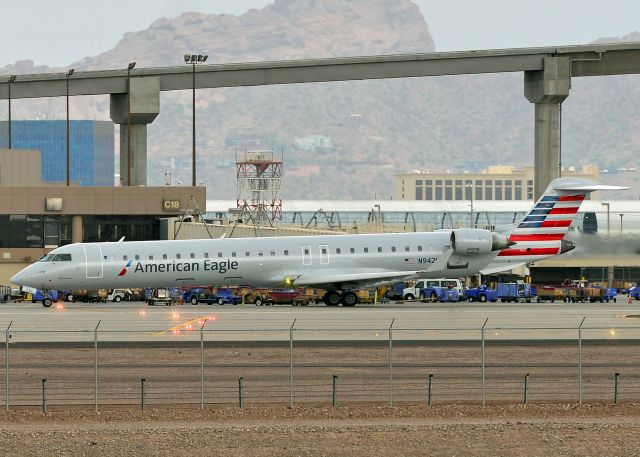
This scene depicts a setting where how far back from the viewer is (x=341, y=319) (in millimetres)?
57531

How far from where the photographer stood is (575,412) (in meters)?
32.3

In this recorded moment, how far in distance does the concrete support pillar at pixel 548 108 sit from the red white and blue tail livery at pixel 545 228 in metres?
19.1

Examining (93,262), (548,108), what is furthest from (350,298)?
(548,108)

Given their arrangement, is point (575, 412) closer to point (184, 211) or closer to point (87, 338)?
point (87, 338)

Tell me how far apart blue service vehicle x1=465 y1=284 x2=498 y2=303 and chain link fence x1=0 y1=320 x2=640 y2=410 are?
2801cm

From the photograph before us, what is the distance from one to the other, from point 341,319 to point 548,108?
3887cm

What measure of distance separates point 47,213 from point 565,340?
163 ft

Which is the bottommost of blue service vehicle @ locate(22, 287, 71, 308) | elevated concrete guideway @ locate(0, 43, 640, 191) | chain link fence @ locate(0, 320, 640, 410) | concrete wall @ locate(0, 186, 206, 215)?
chain link fence @ locate(0, 320, 640, 410)

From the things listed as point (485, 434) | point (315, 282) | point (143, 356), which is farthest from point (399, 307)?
point (485, 434)

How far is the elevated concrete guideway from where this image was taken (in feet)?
296

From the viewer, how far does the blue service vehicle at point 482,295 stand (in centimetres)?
7969

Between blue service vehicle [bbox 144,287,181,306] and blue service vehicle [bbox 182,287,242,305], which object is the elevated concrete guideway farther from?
blue service vehicle [bbox 182,287,242,305]

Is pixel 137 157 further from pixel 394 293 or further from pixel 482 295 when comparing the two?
pixel 482 295

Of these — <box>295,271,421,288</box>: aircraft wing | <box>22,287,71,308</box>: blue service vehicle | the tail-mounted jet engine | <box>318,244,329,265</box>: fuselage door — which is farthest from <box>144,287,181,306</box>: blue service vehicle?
the tail-mounted jet engine
